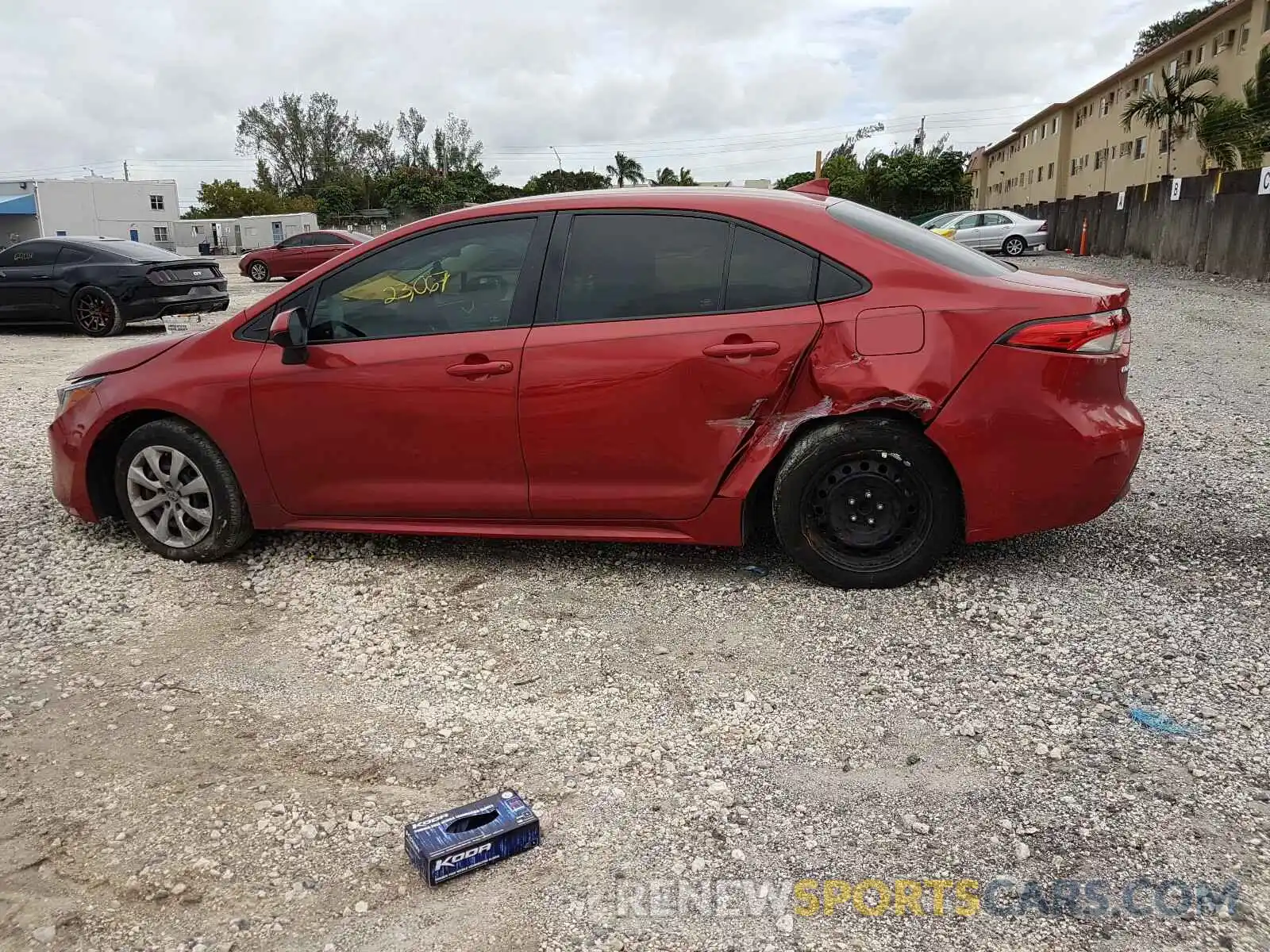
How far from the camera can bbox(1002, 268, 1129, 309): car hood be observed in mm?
3723

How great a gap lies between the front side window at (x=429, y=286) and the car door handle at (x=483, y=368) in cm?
18

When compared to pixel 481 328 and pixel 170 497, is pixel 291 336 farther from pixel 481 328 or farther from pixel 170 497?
pixel 170 497

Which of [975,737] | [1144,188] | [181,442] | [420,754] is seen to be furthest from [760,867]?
[1144,188]

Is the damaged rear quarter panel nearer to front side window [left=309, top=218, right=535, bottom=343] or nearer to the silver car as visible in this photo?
front side window [left=309, top=218, right=535, bottom=343]

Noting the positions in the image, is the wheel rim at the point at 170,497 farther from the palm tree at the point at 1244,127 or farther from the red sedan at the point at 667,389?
the palm tree at the point at 1244,127

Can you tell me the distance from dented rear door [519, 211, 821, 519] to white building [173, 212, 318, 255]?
51.8 metres

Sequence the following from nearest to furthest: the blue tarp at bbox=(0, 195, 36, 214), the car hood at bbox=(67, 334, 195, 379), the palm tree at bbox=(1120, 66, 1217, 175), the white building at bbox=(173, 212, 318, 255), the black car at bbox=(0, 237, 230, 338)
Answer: the car hood at bbox=(67, 334, 195, 379) < the black car at bbox=(0, 237, 230, 338) < the palm tree at bbox=(1120, 66, 1217, 175) < the blue tarp at bbox=(0, 195, 36, 214) < the white building at bbox=(173, 212, 318, 255)

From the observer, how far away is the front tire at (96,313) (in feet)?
43.6

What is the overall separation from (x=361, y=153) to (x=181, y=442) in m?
85.9

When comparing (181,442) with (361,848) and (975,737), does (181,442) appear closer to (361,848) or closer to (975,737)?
(361,848)

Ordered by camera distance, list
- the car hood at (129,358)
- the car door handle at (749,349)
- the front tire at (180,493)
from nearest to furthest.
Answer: the car door handle at (749,349) → the front tire at (180,493) → the car hood at (129,358)

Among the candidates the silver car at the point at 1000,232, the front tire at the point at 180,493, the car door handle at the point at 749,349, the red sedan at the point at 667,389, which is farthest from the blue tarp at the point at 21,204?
the car door handle at the point at 749,349

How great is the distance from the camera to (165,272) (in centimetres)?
1346

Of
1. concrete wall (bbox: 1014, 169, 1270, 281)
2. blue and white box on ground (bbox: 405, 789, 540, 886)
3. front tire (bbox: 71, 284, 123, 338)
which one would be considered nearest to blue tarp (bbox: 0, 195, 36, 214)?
front tire (bbox: 71, 284, 123, 338)
